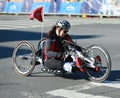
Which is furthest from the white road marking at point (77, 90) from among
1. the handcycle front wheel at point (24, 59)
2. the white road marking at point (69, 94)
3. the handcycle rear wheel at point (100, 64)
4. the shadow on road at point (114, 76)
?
the handcycle front wheel at point (24, 59)

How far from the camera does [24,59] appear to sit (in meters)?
10.6

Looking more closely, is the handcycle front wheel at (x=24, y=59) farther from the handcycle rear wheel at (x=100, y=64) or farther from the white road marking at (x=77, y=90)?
the white road marking at (x=77, y=90)

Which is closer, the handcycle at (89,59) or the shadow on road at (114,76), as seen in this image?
the handcycle at (89,59)

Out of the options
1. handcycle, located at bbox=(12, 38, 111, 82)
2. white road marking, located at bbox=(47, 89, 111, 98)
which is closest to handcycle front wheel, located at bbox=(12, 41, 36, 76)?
handcycle, located at bbox=(12, 38, 111, 82)

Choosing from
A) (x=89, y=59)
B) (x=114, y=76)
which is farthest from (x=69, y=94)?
(x=114, y=76)

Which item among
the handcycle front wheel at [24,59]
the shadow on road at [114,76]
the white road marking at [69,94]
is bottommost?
the white road marking at [69,94]

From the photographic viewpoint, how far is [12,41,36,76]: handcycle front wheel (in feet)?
33.9

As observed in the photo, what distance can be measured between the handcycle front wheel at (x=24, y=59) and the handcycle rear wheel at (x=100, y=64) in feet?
4.16

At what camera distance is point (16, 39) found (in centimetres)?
1853

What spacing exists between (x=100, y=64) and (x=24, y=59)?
1868 mm

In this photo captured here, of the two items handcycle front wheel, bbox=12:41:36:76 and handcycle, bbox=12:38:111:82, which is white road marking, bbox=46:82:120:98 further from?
handcycle front wheel, bbox=12:41:36:76

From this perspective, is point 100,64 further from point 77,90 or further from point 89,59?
point 77,90

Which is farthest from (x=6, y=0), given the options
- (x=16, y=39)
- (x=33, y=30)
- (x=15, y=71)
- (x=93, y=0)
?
(x=15, y=71)

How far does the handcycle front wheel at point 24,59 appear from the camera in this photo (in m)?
10.3
